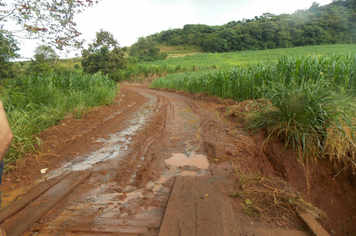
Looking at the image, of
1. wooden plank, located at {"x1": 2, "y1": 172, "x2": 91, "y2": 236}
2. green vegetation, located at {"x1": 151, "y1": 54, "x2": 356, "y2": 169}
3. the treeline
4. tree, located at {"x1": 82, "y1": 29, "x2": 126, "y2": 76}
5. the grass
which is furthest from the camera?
the treeline

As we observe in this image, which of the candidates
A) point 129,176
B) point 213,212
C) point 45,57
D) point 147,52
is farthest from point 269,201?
point 147,52

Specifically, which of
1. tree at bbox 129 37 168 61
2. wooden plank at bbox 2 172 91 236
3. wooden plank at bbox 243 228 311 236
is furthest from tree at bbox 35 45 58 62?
tree at bbox 129 37 168 61

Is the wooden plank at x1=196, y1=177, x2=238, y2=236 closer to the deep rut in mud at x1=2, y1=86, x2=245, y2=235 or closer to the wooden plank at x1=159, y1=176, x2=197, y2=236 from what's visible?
the wooden plank at x1=159, y1=176, x2=197, y2=236

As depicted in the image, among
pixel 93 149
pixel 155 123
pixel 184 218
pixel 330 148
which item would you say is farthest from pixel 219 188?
pixel 155 123

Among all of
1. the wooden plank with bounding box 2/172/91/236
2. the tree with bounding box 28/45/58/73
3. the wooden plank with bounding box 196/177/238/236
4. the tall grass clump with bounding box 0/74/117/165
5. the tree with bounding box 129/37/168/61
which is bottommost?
the wooden plank with bounding box 196/177/238/236

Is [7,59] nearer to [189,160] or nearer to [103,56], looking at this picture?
[189,160]

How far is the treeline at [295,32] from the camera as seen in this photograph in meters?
59.6

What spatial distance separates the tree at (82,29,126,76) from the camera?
27.1 metres

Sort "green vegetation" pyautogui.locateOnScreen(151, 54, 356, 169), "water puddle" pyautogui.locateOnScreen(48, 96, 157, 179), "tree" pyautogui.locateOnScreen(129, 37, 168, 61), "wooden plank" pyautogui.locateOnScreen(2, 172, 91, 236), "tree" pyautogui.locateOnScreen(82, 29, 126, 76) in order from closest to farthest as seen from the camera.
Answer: "wooden plank" pyautogui.locateOnScreen(2, 172, 91, 236) < "water puddle" pyautogui.locateOnScreen(48, 96, 157, 179) < "green vegetation" pyautogui.locateOnScreen(151, 54, 356, 169) < "tree" pyautogui.locateOnScreen(82, 29, 126, 76) < "tree" pyautogui.locateOnScreen(129, 37, 168, 61)

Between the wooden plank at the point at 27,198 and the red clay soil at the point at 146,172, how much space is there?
0.13 m

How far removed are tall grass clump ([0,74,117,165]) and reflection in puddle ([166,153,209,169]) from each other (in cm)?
263

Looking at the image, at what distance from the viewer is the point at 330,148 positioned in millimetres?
3604

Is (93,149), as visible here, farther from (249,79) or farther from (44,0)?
(249,79)

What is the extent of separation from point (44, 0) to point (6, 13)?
1.13m
